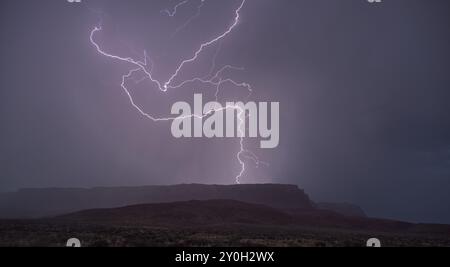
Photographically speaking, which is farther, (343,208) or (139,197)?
(343,208)

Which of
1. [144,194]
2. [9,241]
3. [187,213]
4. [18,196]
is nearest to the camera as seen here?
[9,241]

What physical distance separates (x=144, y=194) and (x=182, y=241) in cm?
4843

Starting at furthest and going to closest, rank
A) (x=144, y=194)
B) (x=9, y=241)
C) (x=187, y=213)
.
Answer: (x=144, y=194) < (x=187, y=213) < (x=9, y=241)

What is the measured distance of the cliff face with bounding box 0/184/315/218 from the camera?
202ft

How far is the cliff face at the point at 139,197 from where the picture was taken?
202 ft

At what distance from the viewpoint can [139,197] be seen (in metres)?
67.1

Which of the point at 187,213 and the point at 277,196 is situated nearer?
the point at 187,213

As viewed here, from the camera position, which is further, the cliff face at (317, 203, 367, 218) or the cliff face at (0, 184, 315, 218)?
the cliff face at (317, 203, 367, 218)

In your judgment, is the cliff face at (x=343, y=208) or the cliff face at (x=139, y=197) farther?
the cliff face at (x=343, y=208)
